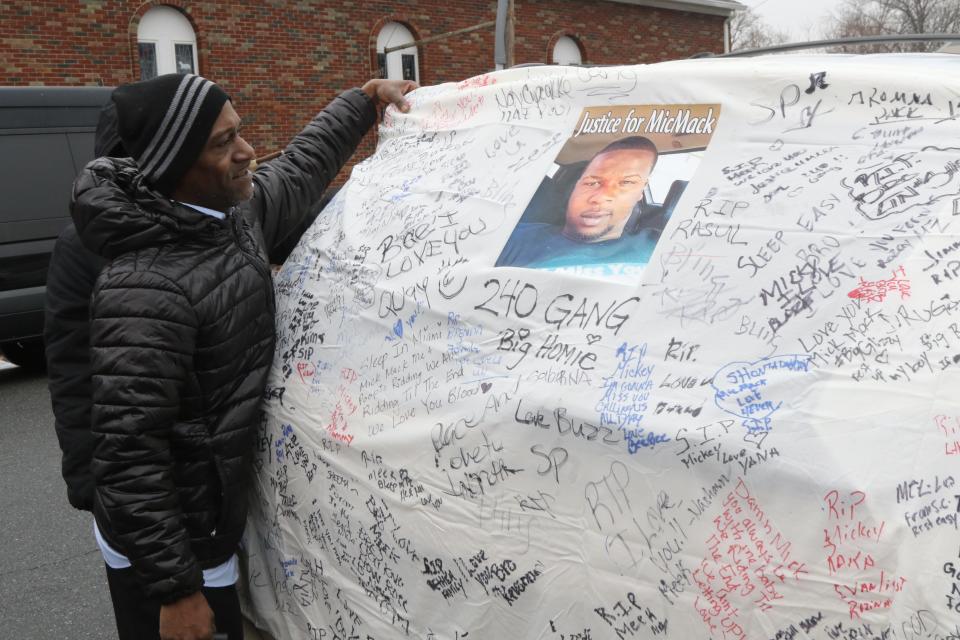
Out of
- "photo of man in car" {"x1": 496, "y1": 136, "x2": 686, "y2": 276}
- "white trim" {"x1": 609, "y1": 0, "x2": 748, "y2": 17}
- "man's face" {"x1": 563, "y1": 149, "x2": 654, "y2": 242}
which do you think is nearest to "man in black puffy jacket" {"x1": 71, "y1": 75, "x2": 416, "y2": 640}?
"photo of man in car" {"x1": 496, "y1": 136, "x2": 686, "y2": 276}

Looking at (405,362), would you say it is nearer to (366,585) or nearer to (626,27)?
(366,585)

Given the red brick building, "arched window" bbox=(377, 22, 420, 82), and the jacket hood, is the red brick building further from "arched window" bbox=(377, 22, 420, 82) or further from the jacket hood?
the jacket hood

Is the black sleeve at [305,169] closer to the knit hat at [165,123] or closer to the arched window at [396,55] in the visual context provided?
the knit hat at [165,123]

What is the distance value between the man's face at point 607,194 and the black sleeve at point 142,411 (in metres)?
0.90

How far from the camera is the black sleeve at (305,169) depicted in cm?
263

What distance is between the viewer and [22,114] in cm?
768

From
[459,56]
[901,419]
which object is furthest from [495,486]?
[459,56]

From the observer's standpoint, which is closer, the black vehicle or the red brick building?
the black vehicle

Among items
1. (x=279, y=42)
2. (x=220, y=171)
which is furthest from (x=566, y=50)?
(x=220, y=171)

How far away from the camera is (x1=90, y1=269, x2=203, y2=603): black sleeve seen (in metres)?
1.94

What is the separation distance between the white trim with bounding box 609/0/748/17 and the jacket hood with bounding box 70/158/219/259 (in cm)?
2062

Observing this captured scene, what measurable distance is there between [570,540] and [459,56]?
17.9 m

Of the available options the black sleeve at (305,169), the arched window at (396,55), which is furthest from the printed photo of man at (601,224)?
the arched window at (396,55)

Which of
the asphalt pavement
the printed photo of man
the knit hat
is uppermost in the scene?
the knit hat
